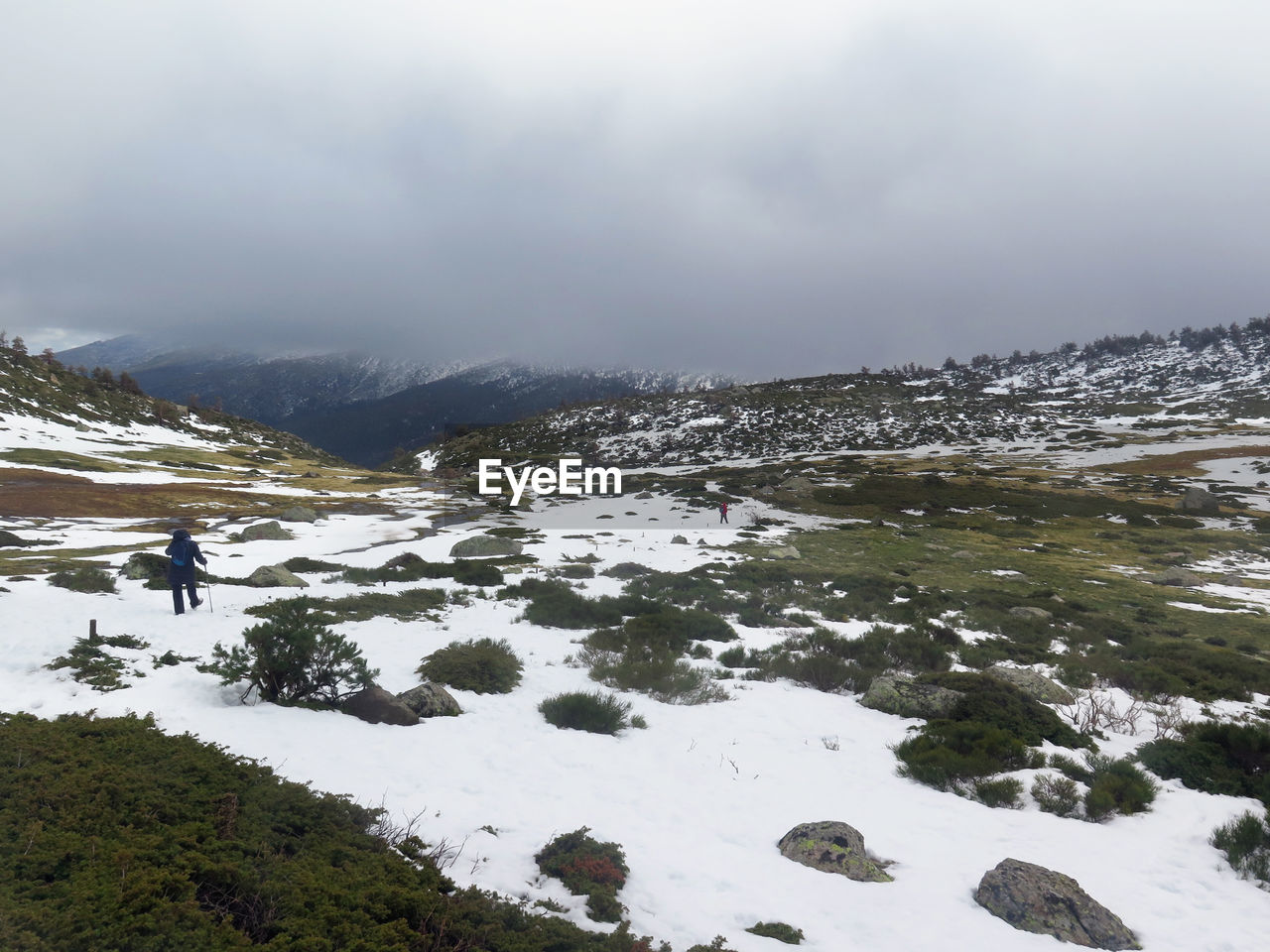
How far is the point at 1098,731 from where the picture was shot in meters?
9.95

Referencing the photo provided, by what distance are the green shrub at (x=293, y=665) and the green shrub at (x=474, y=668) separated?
148 cm

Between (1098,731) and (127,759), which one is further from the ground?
(127,759)

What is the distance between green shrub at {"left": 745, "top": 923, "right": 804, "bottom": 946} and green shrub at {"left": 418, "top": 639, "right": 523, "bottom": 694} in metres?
6.35

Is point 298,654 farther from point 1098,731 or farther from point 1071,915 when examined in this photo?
point 1098,731

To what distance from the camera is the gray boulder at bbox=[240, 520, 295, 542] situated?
3030 centimetres

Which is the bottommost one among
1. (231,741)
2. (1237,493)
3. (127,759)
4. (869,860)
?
(1237,493)

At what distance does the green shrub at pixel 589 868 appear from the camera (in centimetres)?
521

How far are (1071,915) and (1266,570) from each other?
36212 millimetres

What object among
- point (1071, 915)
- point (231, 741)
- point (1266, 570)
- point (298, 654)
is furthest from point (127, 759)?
point (1266, 570)

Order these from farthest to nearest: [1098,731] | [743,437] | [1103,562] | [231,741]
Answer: [743,437], [1103,562], [1098,731], [231,741]

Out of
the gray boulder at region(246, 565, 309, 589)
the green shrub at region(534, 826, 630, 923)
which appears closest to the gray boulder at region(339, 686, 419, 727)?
the green shrub at region(534, 826, 630, 923)

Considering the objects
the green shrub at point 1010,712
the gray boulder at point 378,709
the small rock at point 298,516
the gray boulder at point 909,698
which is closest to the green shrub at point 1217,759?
the green shrub at point 1010,712

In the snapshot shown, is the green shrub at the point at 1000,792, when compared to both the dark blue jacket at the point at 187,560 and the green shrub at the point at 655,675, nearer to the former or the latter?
the green shrub at the point at 655,675

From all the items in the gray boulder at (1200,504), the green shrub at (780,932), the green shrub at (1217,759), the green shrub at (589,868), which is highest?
the green shrub at (589,868)
